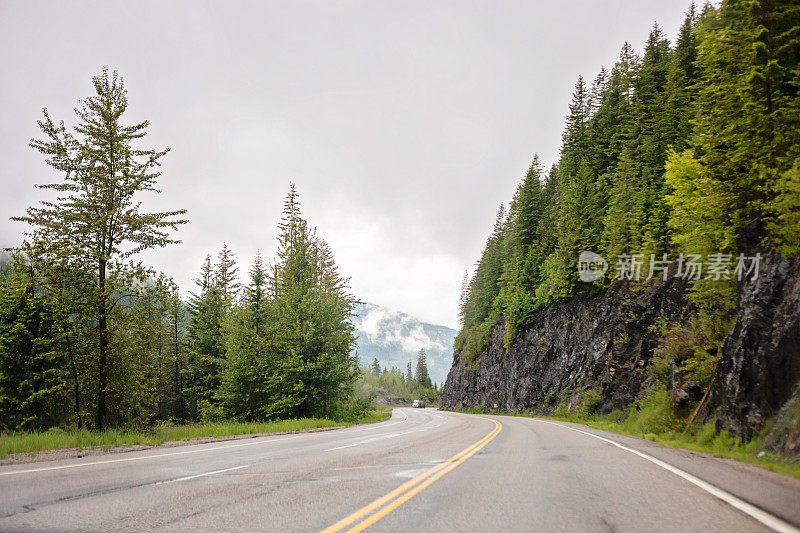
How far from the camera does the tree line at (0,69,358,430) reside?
15359 millimetres

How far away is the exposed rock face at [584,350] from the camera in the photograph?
24.9 m

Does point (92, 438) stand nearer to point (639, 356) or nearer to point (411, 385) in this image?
point (639, 356)

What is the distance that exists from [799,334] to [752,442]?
9.03 ft

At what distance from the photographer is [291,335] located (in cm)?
2397

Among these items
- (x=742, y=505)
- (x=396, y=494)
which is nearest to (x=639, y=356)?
(x=742, y=505)

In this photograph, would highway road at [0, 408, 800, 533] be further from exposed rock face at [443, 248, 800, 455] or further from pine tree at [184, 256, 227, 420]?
pine tree at [184, 256, 227, 420]

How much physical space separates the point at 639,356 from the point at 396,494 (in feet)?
81.5

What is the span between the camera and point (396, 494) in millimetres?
5484

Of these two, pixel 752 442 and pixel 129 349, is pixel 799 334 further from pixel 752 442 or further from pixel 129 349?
pixel 129 349

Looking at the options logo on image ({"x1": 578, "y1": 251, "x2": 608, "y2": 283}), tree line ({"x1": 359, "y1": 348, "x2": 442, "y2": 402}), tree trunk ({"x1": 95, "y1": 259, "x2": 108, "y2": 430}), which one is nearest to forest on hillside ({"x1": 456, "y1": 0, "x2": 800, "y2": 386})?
logo on image ({"x1": 578, "y1": 251, "x2": 608, "y2": 283})

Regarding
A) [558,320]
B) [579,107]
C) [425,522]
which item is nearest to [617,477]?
[425,522]

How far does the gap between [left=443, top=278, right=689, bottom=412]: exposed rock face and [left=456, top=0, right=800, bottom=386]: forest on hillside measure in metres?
1.35

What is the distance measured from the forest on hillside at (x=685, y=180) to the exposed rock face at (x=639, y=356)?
1.23 metres

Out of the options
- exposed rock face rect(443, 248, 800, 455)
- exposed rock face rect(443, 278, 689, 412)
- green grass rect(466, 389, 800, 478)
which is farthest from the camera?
exposed rock face rect(443, 278, 689, 412)
